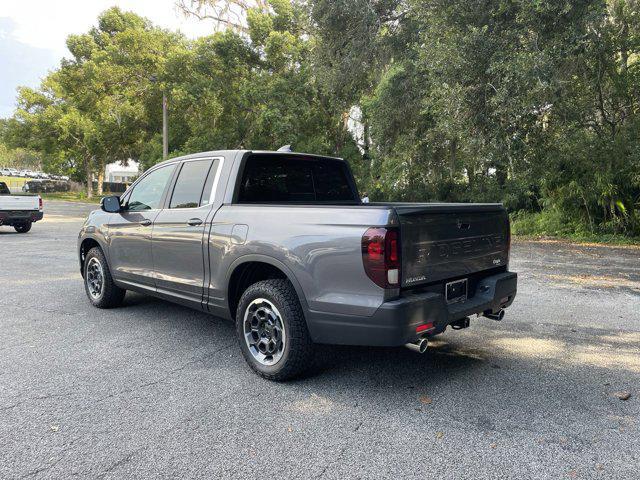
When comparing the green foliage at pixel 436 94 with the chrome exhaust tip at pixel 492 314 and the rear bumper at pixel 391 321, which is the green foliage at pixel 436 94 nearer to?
the chrome exhaust tip at pixel 492 314

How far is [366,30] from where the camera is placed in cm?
1528

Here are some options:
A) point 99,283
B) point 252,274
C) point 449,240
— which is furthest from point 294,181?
point 99,283

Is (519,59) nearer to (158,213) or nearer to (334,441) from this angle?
(158,213)

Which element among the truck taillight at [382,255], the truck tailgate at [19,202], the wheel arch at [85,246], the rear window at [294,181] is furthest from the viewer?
the truck tailgate at [19,202]

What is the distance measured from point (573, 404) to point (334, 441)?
1776 mm

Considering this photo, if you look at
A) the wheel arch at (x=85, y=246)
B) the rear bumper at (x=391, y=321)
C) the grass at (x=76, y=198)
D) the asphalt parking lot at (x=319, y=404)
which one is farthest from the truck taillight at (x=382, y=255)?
the grass at (x=76, y=198)

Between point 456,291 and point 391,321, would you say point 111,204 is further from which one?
point 456,291

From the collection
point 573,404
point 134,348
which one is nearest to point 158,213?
point 134,348

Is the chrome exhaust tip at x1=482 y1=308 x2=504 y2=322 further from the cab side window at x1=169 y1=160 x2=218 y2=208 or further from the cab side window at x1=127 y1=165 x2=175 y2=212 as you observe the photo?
the cab side window at x1=127 y1=165 x2=175 y2=212

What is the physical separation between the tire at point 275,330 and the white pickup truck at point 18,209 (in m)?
14.4

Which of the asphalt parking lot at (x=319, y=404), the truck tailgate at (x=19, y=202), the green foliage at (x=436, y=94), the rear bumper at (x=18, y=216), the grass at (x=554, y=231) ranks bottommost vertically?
the asphalt parking lot at (x=319, y=404)

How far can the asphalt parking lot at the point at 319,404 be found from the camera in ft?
8.95

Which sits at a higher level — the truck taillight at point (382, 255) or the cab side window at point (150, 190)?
the cab side window at point (150, 190)

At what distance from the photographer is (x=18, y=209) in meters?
15.5
